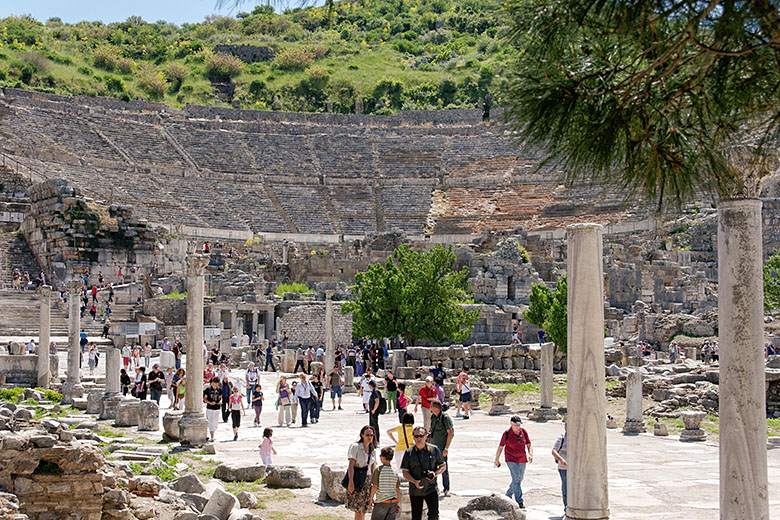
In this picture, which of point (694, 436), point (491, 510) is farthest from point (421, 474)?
point (694, 436)

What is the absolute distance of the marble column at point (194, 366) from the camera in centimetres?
1556

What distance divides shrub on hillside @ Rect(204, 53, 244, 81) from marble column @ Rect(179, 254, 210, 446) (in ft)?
279

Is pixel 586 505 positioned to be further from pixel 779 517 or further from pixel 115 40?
pixel 115 40

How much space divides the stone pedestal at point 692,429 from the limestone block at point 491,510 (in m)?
8.78

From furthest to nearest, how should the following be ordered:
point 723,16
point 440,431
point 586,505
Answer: point 440,431, point 586,505, point 723,16

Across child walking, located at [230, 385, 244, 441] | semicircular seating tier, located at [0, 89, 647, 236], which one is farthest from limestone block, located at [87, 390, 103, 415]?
semicircular seating tier, located at [0, 89, 647, 236]

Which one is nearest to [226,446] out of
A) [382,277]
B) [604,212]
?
[382,277]

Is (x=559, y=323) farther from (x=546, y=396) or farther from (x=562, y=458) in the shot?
(x=562, y=458)

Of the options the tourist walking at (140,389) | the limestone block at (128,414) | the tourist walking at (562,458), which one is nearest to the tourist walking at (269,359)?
the tourist walking at (140,389)

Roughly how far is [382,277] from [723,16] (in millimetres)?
28553

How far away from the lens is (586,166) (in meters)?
5.74

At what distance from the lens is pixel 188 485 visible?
11.3 meters

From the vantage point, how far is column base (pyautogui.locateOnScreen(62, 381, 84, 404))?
22484mm

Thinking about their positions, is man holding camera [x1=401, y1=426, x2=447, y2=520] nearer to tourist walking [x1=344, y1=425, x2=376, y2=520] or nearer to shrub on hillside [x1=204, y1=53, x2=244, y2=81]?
tourist walking [x1=344, y1=425, x2=376, y2=520]
